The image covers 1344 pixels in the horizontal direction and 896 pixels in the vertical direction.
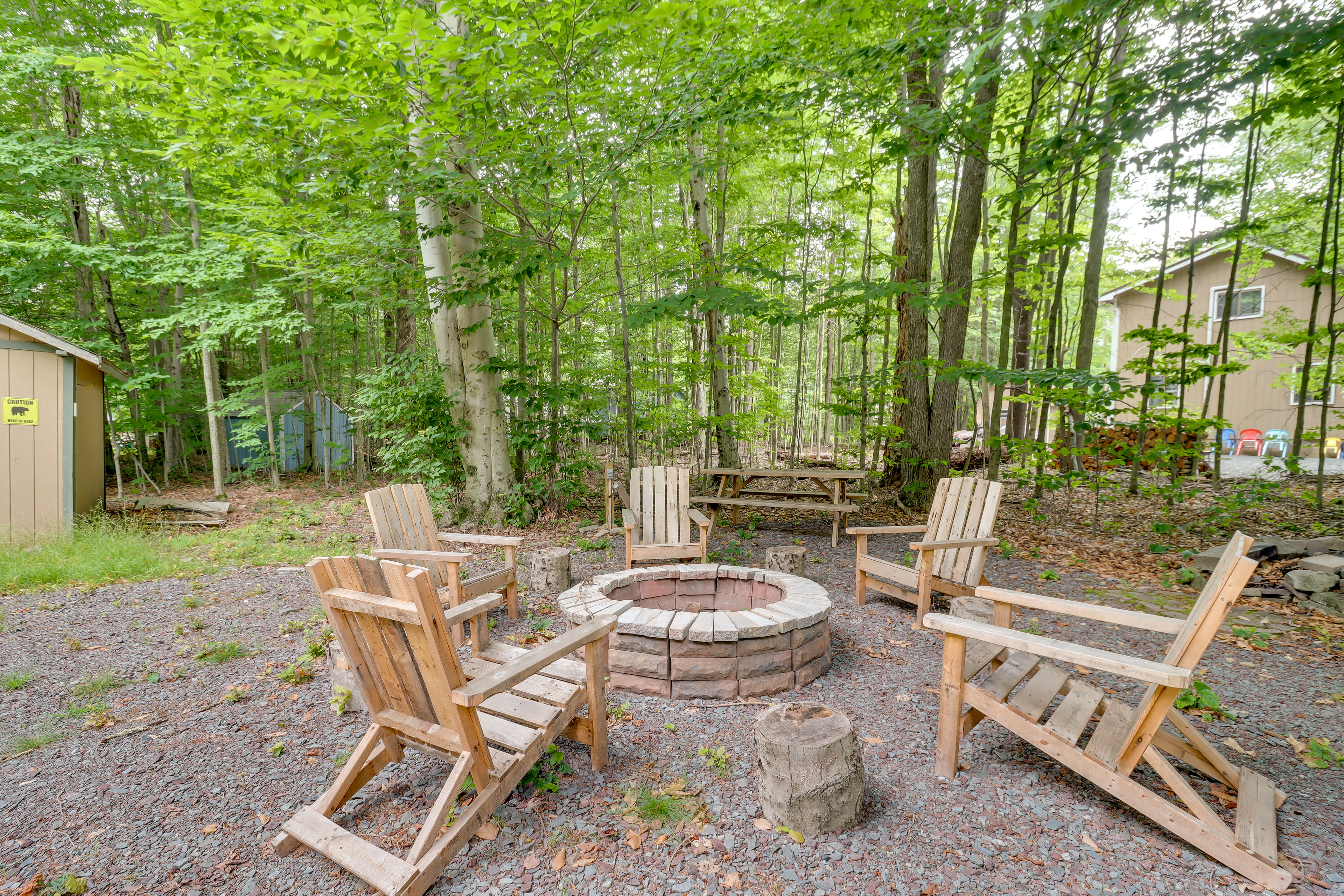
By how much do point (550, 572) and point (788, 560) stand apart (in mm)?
1772

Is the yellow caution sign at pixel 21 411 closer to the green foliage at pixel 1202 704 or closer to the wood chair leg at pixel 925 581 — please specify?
the wood chair leg at pixel 925 581

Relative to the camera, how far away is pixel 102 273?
29.5 feet

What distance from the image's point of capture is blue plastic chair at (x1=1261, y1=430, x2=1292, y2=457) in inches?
408

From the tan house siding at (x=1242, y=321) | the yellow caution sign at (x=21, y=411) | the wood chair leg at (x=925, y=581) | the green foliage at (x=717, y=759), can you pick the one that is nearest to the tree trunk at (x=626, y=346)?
the wood chair leg at (x=925, y=581)

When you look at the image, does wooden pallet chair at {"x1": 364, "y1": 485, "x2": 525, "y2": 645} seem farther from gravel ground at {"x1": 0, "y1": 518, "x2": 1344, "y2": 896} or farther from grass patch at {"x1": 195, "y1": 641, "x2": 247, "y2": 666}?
grass patch at {"x1": 195, "y1": 641, "x2": 247, "y2": 666}

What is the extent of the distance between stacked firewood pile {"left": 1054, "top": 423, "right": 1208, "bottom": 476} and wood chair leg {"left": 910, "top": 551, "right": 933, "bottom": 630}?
303cm

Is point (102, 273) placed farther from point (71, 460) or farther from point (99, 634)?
point (99, 634)

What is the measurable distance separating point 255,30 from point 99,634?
399 cm

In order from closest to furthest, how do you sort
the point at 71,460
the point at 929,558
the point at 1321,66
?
the point at 929,558 < the point at 1321,66 < the point at 71,460

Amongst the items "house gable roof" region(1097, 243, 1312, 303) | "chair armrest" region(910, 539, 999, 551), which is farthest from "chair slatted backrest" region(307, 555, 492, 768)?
"house gable roof" region(1097, 243, 1312, 303)

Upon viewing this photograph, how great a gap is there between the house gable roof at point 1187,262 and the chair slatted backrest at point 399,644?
1009 cm

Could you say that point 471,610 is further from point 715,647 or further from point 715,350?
point 715,350

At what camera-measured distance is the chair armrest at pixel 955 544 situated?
11.2 ft

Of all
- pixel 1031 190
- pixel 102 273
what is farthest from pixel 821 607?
pixel 102 273
